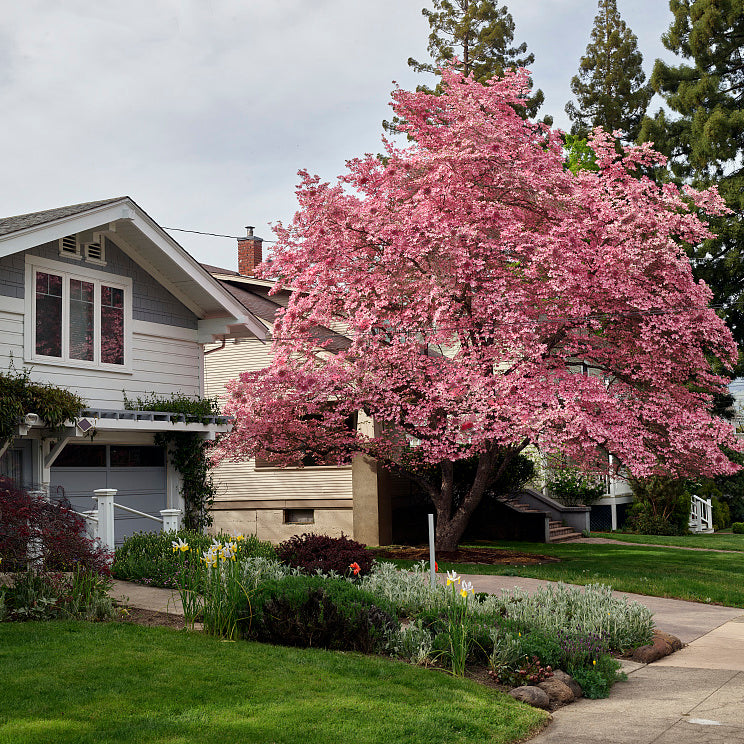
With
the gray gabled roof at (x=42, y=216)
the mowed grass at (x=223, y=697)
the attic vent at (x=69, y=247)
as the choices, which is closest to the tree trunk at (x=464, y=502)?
the attic vent at (x=69, y=247)

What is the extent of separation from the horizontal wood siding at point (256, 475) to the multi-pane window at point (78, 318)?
7224 millimetres

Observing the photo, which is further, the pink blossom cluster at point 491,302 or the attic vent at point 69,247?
the pink blossom cluster at point 491,302

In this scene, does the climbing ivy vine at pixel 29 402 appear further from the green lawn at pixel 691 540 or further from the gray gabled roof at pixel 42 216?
the green lawn at pixel 691 540

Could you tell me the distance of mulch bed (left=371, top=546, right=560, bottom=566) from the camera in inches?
690

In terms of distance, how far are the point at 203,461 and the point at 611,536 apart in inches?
516

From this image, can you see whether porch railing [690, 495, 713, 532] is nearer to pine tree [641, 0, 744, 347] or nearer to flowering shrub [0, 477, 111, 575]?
pine tree [641, 0, 744, 347]

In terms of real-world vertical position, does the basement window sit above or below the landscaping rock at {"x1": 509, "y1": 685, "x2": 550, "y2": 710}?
above

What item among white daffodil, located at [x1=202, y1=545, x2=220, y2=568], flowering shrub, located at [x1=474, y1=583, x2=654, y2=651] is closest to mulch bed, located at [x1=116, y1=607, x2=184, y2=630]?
white daffodil, located at [x1=202, y1=545, x2=220, y2=568]

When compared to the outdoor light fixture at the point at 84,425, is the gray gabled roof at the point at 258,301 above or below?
above

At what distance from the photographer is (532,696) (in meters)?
7.45

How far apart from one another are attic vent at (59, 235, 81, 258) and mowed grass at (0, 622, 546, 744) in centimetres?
824

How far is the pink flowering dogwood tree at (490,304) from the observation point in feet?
52.3

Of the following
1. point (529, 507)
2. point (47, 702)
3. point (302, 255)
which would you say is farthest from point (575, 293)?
point (47, 702)

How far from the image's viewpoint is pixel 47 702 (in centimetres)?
634
